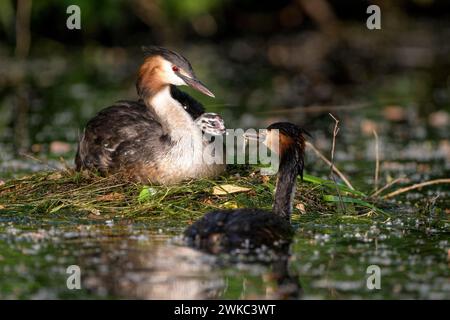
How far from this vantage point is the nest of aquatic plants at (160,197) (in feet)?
29.2

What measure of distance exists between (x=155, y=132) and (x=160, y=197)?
102 centimetres

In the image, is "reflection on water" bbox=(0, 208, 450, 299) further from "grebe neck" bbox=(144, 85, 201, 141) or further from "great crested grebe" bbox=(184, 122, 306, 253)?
"grebe neck" bbox=(144, 85, 201, 141)

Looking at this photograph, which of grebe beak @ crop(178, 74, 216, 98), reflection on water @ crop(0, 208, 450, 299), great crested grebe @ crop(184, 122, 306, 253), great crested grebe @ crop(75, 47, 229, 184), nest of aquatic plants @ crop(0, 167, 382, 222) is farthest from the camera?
grebe beak @ crop(178, 74, 216, 98)

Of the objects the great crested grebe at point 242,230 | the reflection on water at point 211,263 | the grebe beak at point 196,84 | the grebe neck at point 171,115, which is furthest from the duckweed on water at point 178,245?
the grebe beak at point 196,84

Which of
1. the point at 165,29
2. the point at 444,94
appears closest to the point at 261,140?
the point at 444,94

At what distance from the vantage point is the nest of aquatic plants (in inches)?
350

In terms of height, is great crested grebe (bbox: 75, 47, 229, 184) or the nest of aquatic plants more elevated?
great crested grebe (bbox: 75, 47, 229, 184)

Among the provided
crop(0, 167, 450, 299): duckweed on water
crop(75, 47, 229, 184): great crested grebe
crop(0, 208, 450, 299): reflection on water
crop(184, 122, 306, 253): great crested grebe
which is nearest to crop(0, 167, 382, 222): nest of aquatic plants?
crop(0, 167, 450, 299): duckweed on water

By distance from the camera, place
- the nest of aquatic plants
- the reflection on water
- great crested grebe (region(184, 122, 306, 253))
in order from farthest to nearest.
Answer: the nest of aquatic plants
great crested grebe (region(184, 122, 306, 253))
the reflection on water

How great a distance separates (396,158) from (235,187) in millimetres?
4099

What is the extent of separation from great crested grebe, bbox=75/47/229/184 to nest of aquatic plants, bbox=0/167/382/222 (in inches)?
6.5

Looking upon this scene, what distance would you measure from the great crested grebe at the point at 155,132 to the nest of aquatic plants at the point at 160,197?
17cm

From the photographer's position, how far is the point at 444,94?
61.0 feet

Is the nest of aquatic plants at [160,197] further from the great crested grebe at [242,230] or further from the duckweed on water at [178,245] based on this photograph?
the great crested grebe at [242,230]
